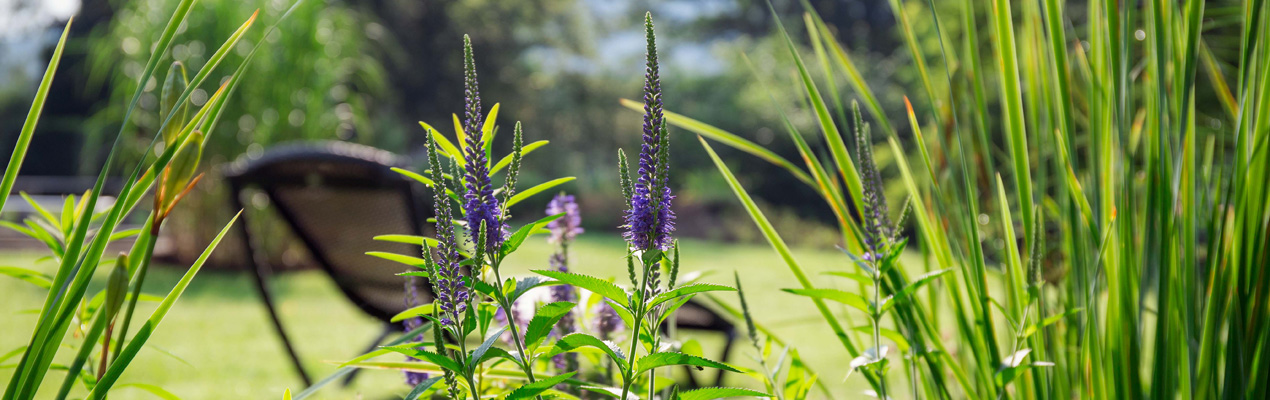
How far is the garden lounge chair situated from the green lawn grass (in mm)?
343

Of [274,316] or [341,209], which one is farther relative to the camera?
[341,209]

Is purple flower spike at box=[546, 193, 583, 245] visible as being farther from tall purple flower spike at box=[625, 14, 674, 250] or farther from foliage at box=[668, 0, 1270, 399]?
tall purple flower spike at box=[625, 14, 674, 250]

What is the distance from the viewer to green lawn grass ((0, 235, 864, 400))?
332 cm

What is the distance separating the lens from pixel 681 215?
13.4 meters

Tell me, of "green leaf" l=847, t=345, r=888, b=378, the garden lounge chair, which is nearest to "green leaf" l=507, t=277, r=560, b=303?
"green leaf" l=847, t=345, r=888, b=378

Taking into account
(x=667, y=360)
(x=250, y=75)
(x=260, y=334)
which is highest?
(x=250, y=75)

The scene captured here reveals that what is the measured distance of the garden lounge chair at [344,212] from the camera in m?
2.62

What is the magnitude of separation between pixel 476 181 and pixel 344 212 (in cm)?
243

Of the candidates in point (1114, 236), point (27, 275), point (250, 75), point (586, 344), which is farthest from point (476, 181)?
point (250, 75)

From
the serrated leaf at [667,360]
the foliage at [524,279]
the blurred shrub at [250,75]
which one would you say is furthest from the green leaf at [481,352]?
the blurred shrub at [250,75]

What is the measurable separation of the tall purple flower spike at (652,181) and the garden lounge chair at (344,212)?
188 centimetres

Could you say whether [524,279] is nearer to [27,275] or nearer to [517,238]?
[517,238]

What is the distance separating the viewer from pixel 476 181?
65 centimetres

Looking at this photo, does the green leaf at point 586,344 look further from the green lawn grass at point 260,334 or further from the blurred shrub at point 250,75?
the blurred shrub at point 250,75
